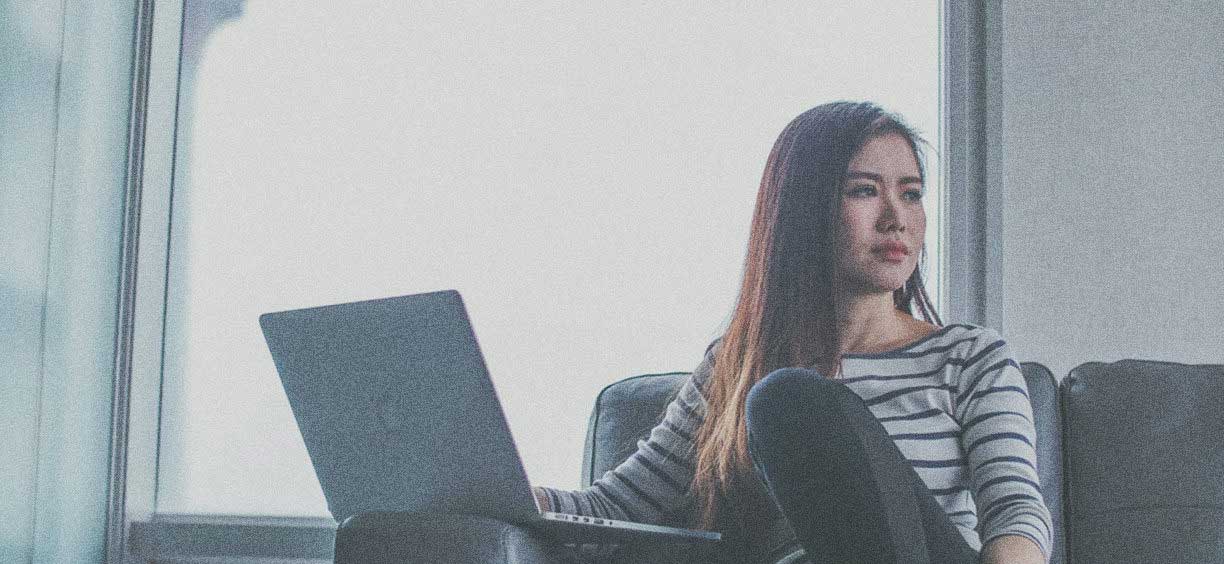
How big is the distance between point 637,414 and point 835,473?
30.2 inches

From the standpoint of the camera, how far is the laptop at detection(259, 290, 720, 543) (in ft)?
4.14

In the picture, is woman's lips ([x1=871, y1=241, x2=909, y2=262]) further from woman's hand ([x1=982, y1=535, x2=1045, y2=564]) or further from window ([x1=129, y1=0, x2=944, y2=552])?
window ([x1=129, y1=0, x2=944, y2=552])

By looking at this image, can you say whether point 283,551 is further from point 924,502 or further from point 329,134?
point 924,502

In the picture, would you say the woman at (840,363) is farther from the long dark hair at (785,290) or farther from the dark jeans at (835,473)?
the dark jeans at (835,473)

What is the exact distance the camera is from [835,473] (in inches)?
44.1

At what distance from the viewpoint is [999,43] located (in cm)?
233

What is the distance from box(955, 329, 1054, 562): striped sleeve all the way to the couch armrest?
1.68 feet

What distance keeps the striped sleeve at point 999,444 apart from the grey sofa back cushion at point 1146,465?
174 mm

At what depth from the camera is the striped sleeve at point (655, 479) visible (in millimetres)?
1744

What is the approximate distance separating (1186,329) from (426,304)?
1442mm

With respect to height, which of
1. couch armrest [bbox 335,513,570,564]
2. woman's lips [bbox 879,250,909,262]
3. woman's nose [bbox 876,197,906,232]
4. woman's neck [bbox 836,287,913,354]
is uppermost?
woman's nose [bbox 876,197,906,232]

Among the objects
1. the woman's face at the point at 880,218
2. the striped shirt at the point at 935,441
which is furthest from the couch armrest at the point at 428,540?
the woman's face at the point at 880,218

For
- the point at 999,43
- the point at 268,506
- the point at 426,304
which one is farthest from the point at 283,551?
the point at 999,43

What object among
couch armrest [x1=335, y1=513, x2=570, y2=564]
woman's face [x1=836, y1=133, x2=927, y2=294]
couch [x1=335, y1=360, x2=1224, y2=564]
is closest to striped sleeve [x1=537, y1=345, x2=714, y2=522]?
couch [x1=335, y1=360, x2=1224, y2=564]
